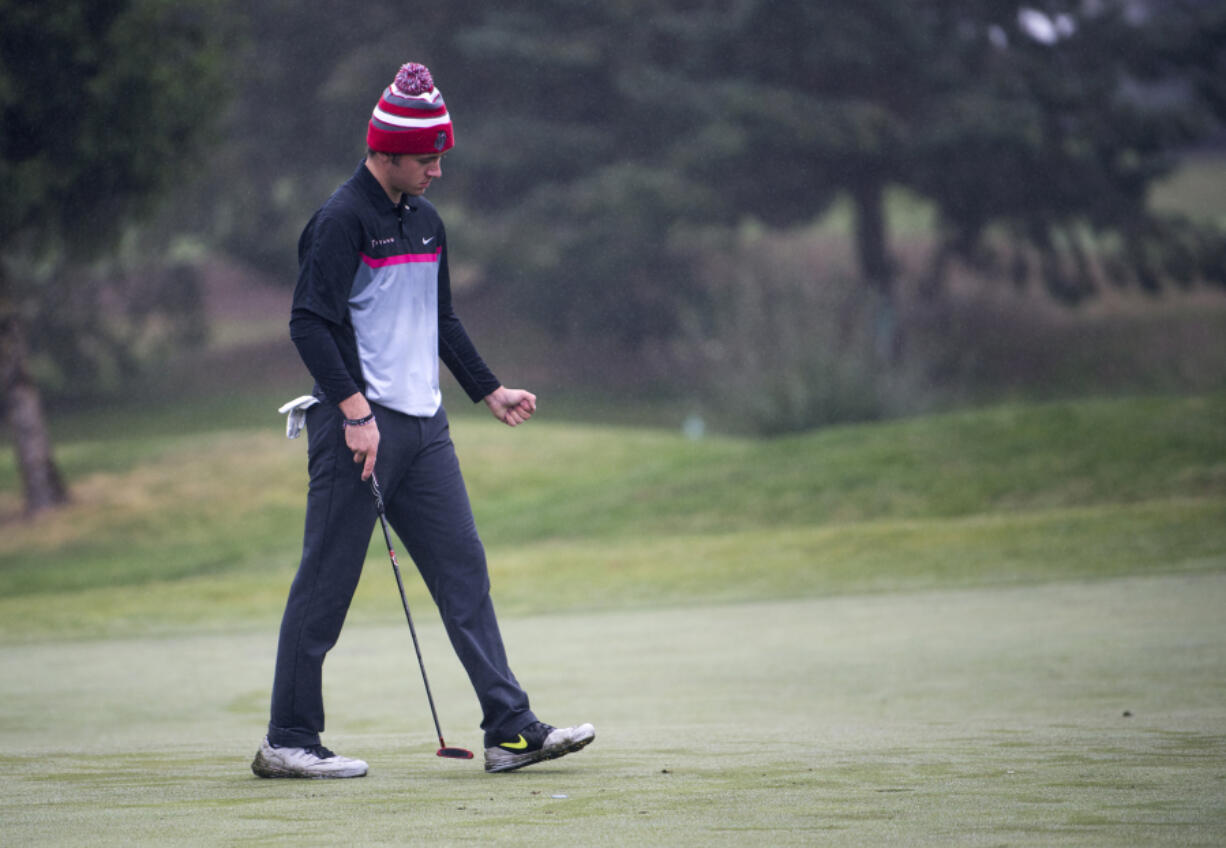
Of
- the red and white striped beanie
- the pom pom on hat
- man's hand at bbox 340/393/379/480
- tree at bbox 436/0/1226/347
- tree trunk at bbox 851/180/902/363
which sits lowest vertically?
man's hand at bbox 340/393/379/480

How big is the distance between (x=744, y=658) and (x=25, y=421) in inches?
604

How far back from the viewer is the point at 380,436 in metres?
4.50

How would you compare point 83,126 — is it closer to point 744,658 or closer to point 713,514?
point 713,514

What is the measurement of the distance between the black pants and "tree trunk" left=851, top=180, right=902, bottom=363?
3025 cm

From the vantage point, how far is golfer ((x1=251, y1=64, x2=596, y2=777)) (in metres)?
4.39

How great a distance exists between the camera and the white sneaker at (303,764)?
4.36 m

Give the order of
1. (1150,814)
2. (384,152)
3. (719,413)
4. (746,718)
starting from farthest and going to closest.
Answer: (719,413)
(746,718)
(384,152)
(1150,814)

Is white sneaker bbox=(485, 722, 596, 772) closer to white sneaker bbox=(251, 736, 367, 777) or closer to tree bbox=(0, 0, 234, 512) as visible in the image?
white sneaker bbox=(251, 736, 367, 777)

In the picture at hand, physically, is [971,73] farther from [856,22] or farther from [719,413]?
[719,413]

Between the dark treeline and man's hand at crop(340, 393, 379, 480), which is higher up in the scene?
the dark treeline

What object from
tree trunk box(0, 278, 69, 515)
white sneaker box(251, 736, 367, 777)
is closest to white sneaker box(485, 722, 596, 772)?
white sneaker box(251, 736, 367, 777)

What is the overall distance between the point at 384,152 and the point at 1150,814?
2.55 meters

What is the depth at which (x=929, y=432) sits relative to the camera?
658 inches

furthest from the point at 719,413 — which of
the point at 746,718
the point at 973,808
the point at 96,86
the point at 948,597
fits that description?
the point at 973,808
